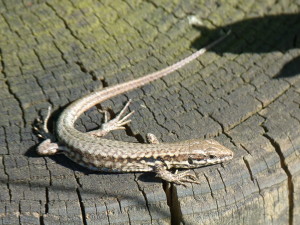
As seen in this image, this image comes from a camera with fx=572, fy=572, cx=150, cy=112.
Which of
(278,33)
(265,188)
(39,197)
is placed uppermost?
(278,33)

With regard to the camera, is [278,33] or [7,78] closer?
[7,78]

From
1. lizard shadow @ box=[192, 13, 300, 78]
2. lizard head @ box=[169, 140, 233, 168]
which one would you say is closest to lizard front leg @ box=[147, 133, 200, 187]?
lizard head @ box=[169, 140, 233, 168]

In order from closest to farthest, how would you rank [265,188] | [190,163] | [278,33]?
[265,188] < [190,163] < [278,33]

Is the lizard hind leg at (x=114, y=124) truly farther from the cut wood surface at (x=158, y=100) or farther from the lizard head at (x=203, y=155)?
the lizard head at (x=203, y=155)

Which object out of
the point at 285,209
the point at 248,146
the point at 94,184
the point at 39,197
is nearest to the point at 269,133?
the point at 248,146

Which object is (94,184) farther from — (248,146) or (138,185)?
(248,146)

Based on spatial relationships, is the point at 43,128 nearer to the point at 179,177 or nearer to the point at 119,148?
the point at 119,148

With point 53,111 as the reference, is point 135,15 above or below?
above

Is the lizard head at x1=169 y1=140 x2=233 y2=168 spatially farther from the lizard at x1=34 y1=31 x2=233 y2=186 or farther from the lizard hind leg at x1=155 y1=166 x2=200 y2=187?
the lizard hind leg at x1=155 y1=166 x2=200 y2=187
